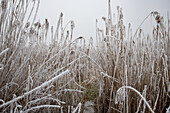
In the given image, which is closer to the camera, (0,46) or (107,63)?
(0,46)

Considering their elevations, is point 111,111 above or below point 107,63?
below

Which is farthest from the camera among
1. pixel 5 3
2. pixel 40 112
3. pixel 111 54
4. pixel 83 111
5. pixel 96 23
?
pixel 96 23

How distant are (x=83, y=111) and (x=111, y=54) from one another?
45 centimetres

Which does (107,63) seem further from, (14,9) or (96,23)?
(14,9)

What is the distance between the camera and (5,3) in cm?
62

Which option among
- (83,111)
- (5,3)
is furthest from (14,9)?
(83,111)

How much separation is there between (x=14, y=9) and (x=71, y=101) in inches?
26.3

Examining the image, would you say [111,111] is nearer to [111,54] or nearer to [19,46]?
[111,54]

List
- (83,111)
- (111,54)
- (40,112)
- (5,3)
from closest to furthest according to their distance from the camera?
(5,3) → (40,112) → (83,111) → (111,54)

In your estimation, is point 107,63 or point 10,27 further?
point 107,63

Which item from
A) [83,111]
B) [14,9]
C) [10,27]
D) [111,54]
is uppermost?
[14,9]

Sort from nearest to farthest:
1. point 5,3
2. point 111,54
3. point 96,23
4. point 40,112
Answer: point 5,3
point 40,112
point 111,54
point 96,23

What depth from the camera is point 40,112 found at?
28.9 inches

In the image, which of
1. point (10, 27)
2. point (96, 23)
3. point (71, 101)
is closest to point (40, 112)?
point (71, 101)
